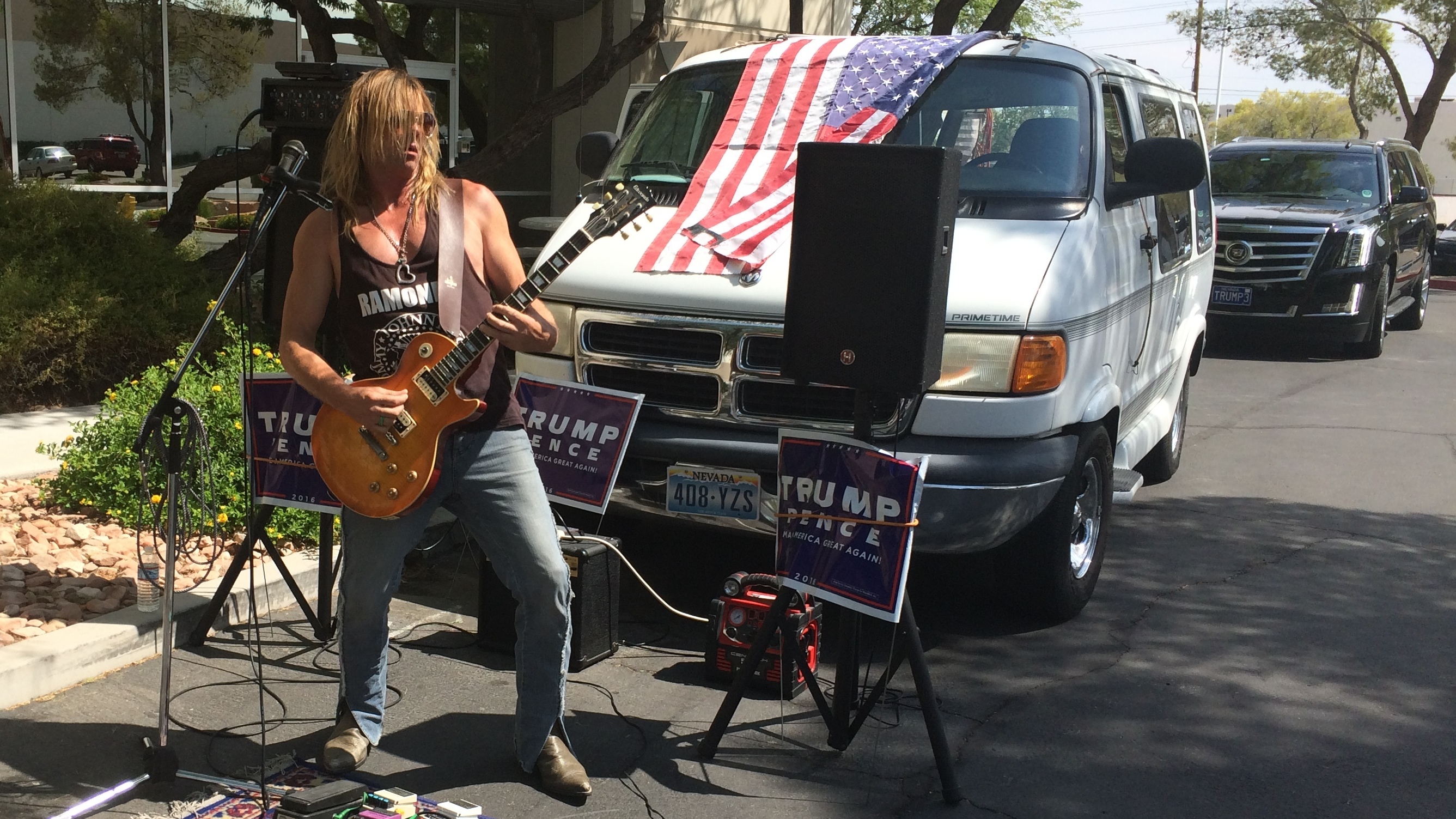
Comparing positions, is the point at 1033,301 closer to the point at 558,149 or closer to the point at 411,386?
the point at 411,386

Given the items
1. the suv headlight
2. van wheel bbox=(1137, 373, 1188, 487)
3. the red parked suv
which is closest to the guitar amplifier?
van wheel bbox=(1137, 373, 1188, 487)

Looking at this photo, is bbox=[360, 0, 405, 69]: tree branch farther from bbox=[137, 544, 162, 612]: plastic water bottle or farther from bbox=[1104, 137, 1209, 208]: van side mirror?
bbox=[1104, 137, 1209, 208]: van side mirror

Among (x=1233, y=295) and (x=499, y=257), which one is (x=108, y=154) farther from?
(x=1233, y=295)

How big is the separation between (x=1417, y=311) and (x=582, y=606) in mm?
14709

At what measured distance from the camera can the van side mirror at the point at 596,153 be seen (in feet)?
21.2

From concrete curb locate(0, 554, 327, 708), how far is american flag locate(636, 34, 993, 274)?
195cm

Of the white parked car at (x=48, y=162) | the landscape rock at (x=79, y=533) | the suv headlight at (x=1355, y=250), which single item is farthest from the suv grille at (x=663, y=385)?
the suv headlight at (x=1355, y=250)

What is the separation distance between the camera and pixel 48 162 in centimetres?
1147

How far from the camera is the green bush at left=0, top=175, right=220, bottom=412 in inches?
303

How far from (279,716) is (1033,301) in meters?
2.91

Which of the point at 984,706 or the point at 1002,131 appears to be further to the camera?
the point at 1002,131

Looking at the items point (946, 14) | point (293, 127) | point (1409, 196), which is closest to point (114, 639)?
point (293, 127)

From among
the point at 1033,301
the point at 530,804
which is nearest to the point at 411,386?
the point at 530,804

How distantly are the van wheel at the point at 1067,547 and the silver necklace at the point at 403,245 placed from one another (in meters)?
2.57
